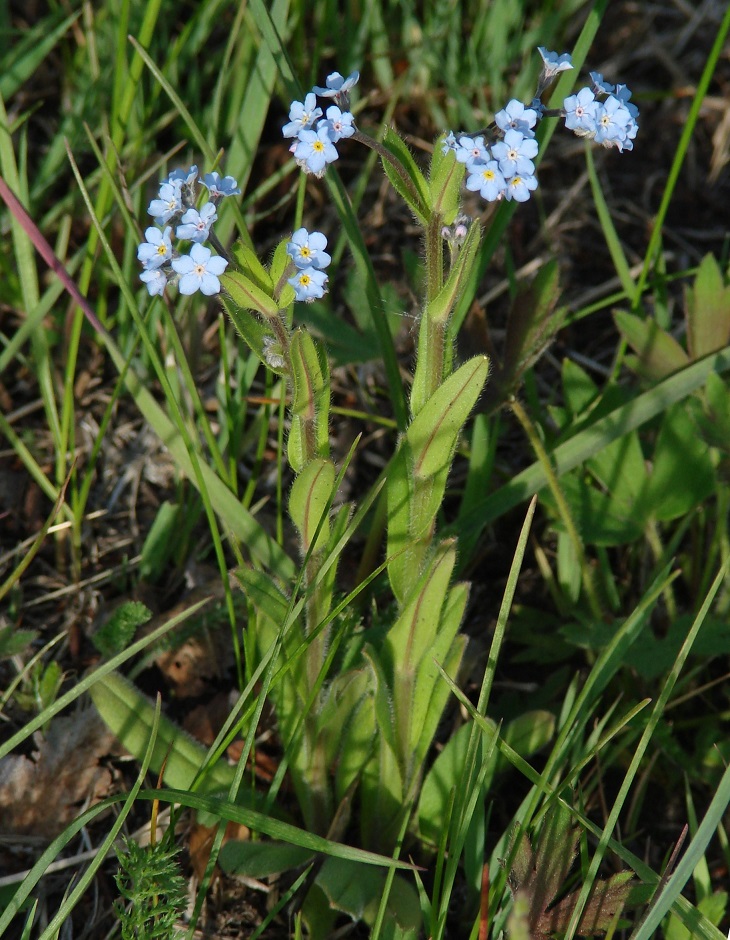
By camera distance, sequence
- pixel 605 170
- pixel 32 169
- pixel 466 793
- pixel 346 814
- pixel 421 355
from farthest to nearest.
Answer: pixel 605 170 → pixel 32 169 → pixel 346 814 → pixel 466 793 → pixel 421 355

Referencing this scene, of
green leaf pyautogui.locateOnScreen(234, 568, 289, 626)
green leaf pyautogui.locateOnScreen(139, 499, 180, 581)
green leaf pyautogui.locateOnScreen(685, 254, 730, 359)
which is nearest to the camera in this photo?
green leaf pyautogui.locateOnScreen(234, 568, 289, 626)

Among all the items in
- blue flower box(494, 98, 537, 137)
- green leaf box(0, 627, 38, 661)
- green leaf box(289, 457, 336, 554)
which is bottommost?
green leaf box(0, 627, 38, 661)

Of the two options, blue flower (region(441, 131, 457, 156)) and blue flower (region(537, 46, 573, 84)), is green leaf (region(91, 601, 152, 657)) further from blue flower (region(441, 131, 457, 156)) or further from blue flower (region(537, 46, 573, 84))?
blue flower (region(537, 46, 573, 84))

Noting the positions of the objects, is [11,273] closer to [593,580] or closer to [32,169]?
[32,169]

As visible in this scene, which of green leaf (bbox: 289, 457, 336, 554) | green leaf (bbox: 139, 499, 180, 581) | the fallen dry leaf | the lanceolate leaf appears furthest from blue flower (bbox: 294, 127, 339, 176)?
the fallen dry leaf

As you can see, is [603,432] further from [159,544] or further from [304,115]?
[159,544]

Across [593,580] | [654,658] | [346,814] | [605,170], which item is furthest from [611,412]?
[605,170]
